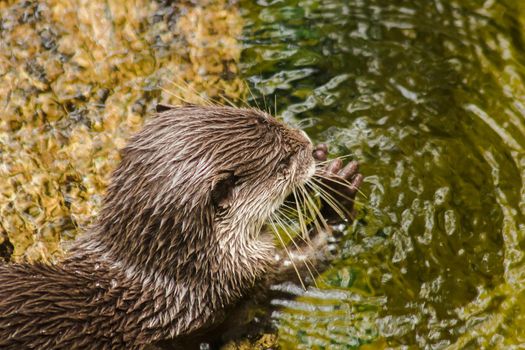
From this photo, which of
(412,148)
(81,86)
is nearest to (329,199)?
(412,148)

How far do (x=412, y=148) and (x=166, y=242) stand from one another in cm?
141

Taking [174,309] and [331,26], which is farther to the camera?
[331,26]

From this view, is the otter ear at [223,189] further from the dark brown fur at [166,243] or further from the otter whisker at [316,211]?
the otter whisker at [316,211]

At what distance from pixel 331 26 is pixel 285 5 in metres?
0.33

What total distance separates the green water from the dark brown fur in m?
0.46

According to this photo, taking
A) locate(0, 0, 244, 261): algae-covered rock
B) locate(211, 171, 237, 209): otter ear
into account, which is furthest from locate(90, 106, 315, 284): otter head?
locate(0, 0, 244, 261): algae-covered rock

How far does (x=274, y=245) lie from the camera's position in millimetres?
3027

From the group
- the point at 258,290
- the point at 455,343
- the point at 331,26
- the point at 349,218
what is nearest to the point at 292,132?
the point at 349,218

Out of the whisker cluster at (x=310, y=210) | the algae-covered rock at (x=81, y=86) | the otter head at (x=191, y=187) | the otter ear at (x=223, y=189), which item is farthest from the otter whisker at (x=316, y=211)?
the algae-covered rock at (x=81, y=86)

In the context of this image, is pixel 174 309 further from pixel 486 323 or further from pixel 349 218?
pixel 486 323

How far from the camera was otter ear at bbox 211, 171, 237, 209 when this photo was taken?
2.58m

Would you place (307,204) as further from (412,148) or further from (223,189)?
(412,148)

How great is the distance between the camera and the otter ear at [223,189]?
2578mm

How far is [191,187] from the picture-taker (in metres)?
2.52
